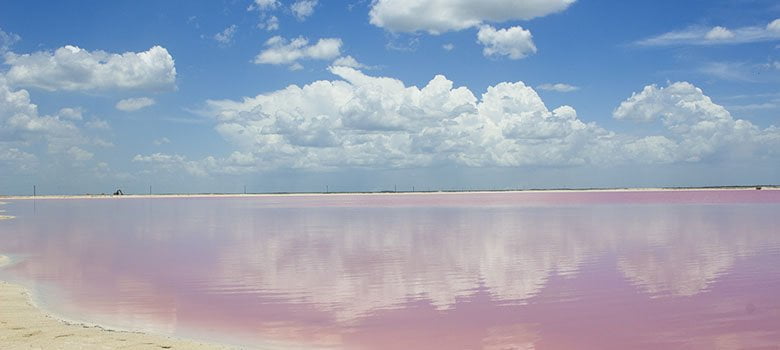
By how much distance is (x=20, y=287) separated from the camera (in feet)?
62.0

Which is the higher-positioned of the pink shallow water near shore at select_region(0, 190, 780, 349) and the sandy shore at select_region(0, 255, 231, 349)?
the sandy shore at select_region(0, 255, 231, 349)

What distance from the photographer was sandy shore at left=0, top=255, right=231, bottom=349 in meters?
11.3

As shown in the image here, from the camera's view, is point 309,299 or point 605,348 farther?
point 309,299

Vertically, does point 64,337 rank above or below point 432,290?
above

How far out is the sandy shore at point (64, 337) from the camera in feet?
37.2

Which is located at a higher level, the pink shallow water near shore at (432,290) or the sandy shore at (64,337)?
the sandy shore at (64,337)

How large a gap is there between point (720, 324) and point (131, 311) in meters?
13.7

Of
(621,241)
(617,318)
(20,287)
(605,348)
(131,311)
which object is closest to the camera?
(605,348)

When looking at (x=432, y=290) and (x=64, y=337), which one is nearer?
(x=64, y=337)

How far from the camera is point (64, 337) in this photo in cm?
1194

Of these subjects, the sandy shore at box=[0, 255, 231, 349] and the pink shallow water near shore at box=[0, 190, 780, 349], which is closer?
the sandy shore at box=[0, 255, 231, 349]

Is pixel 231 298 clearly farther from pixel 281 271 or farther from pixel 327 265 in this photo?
pixel 327 265

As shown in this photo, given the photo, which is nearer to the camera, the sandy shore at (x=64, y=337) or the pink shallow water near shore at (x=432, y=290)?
the sandy shore at (x=64, y=337)

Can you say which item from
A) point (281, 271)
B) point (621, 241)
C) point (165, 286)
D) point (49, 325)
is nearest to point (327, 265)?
point (281, 271)
